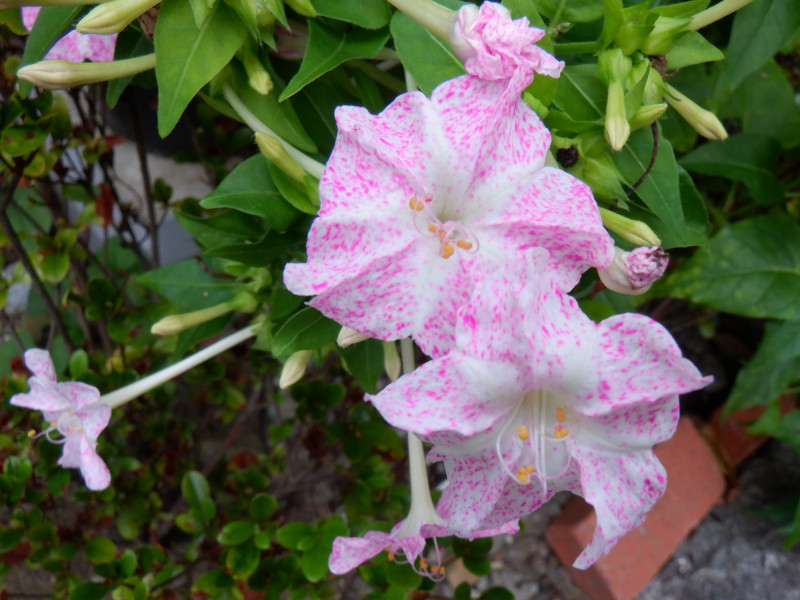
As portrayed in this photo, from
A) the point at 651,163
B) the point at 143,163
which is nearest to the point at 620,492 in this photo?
the point at 651,163

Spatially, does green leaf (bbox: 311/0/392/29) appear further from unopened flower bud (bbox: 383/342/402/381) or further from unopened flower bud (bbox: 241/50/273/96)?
unopened flower bud (bbox: 383/342/402/381)

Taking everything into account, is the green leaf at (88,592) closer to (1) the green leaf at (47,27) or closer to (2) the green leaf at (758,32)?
(1) the green leaf at (47,27)

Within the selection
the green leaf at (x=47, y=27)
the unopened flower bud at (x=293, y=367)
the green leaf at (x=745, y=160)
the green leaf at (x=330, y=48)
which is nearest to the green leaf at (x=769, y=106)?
the green leaf at (x=745, y=160)

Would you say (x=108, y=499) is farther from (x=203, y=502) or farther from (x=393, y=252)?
(x=393, y=252)

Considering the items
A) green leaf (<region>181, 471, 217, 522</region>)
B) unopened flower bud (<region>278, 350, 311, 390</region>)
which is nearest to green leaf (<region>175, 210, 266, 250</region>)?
unopened flower bud (<region>278, 350, 311, 390</region>)

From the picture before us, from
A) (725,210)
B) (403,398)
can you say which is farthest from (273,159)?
(725,210)

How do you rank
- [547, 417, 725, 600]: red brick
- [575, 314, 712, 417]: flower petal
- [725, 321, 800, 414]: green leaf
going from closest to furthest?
[575, 314, 712, 417]: flower petal, [725, 321, 800, 414]: green leaf, [547, 417, 725, 600]: red brick
